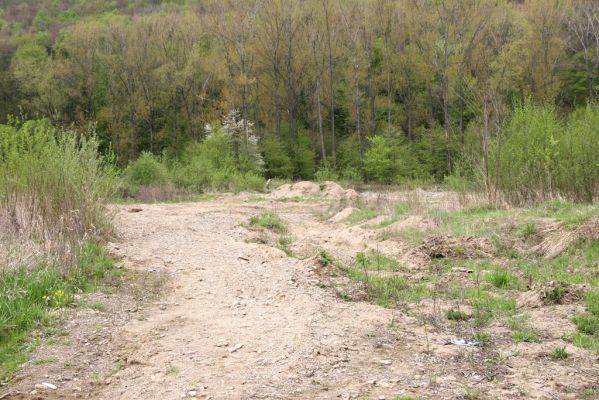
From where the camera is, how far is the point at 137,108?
41156mm

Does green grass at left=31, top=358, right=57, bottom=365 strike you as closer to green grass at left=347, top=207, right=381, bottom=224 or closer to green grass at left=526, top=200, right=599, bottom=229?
green grass at left=526, top=200, right=599, bottom=229

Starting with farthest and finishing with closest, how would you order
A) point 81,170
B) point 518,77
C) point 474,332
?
point 518,77 < point 81,170 < point 474,332

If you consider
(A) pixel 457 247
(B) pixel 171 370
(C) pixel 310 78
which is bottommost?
(A) pixel 457 247

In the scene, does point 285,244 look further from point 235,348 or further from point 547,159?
point 547,159

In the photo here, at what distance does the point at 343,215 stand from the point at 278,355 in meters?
10.00

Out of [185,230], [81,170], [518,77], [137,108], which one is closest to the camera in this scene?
[81,170]

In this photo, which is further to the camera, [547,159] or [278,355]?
[547,159]

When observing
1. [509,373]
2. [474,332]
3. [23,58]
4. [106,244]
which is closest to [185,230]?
[106,244]

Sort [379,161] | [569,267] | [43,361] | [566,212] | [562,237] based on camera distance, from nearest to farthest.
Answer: [43,361] < [569,267] < [562,237] < [566,212] < [379,161]

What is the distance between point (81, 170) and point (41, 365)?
218 inches

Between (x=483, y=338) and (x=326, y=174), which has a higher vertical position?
(x=483, y=338)

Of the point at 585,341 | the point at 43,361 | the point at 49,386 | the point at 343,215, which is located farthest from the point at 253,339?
the point at 343,215

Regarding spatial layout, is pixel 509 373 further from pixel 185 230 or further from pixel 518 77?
pixel 518 77

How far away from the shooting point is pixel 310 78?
39969 millimetres
